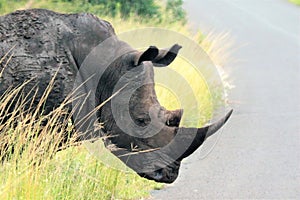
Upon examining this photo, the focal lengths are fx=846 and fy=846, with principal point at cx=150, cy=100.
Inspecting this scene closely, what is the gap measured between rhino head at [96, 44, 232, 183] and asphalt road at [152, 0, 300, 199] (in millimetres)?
2168

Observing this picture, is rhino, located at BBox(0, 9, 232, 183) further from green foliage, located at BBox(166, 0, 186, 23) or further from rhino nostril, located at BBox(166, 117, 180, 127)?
green foliage, located at BBox(166, 0, 186, 23)

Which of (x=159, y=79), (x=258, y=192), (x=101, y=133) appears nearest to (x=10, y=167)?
(x=101, y=133)

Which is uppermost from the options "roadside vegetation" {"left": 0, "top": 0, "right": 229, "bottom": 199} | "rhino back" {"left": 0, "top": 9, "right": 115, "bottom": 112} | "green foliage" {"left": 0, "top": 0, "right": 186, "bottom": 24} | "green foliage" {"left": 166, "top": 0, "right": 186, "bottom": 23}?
"rhino back" {"left": 0, "top": 9, "right": 115, "bottom": 112}

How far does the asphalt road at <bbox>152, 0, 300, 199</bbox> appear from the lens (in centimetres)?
934

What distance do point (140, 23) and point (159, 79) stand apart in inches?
256

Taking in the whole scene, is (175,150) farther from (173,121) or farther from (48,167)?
(48,167)

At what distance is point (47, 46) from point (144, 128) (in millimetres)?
1019

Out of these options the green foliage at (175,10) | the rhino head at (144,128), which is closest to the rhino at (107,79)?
the rhino head at (144,128)

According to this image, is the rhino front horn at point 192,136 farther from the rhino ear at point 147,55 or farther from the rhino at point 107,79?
the rhino ear at point 147,55

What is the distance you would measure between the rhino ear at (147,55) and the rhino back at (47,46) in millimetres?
411

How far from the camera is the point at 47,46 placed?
22.0 feet

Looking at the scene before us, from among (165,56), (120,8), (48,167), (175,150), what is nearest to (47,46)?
(165,56)

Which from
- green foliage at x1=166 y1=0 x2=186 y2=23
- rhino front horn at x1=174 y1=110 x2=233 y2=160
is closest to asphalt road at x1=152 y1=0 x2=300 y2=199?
green foliage at x1=166 y1=0 x2=186 y2=23

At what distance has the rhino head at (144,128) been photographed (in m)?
6.50
